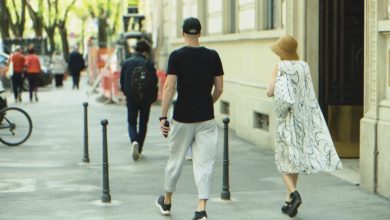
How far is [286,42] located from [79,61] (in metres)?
29.9

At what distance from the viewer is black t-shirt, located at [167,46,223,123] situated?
8000mm

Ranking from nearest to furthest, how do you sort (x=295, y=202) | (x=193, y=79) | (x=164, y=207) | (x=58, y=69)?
(x=193, y=79), (x=295, y=202), (x=164, y=207), (x=58, y=69)

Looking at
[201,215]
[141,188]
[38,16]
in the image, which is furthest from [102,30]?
[201,215]

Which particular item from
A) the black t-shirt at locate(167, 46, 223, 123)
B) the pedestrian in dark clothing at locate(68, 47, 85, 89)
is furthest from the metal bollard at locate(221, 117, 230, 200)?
the pedestrian in dark clothing at locate(68, 47, 85, 89)

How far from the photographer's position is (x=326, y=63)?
12.5 m

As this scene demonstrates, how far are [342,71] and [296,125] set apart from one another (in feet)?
14.3

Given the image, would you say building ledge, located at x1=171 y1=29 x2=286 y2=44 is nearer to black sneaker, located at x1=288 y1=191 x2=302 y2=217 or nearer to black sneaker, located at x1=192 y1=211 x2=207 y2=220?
black sneaker, located at x1=288 y1=191 x2=302 y2=217

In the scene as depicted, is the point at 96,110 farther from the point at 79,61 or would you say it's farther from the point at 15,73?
the point at 79,61

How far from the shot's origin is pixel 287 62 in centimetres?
839

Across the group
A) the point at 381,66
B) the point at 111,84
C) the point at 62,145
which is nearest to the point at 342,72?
the point at 381,66

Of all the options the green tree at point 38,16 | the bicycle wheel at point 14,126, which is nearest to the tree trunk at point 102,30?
the green tree at point 38,16

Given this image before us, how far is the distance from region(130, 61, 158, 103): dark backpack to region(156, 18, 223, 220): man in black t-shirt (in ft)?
15.3

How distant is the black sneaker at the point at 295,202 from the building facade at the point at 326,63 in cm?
139

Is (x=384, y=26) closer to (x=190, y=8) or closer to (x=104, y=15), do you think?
(x=190, y=8)
